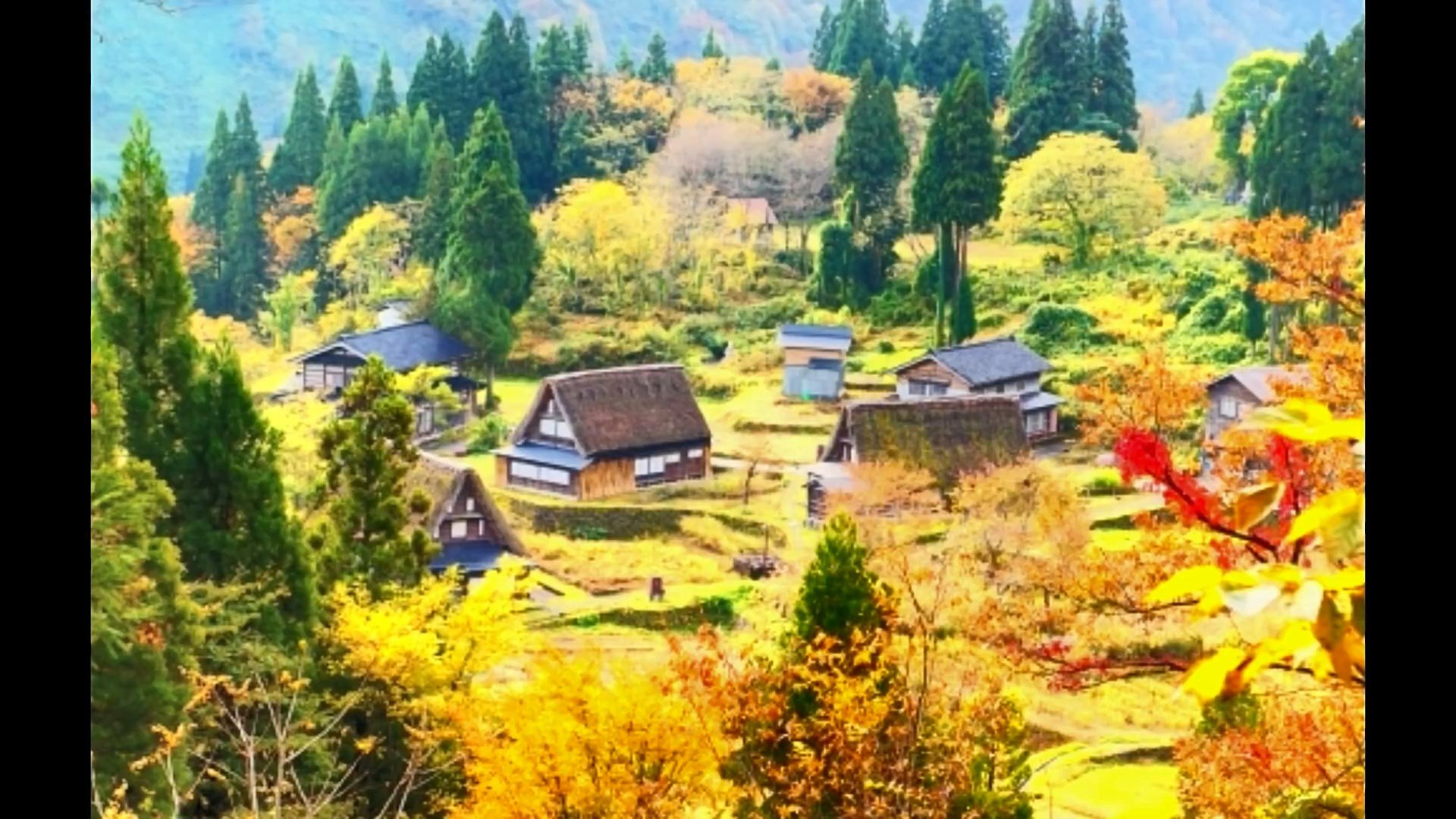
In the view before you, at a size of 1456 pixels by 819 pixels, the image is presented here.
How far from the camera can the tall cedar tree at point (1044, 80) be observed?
6102 mm

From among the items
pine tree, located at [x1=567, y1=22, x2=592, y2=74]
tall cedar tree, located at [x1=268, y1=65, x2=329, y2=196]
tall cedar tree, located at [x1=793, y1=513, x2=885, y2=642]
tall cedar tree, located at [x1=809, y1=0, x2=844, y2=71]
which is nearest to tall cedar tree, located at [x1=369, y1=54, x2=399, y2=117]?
tall cedar tree, located at [x1=268, y1=65, x2=329, y2=196]

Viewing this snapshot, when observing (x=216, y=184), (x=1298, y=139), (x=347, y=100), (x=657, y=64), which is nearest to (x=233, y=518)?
(x=216, y=184)

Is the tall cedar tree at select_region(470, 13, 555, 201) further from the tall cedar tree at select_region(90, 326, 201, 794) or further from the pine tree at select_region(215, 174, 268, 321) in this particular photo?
the tall cedar tree at select_region(90, 326, 201, 794)

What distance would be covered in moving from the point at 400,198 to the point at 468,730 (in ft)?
7.02

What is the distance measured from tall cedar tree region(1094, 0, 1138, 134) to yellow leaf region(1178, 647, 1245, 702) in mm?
5821

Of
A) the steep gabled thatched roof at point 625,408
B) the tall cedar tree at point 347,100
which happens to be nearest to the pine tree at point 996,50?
the steep gabled thatched roof at point 625,408

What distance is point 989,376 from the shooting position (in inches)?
231

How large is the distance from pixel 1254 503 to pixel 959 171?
5.70 meters

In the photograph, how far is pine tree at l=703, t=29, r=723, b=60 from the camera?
622cm

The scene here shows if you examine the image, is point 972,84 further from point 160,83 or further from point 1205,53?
point 160,83

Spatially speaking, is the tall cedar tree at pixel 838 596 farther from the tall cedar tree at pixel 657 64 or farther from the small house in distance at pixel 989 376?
the tall cedar tree at pixel 657 64

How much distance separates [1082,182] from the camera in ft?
20.1

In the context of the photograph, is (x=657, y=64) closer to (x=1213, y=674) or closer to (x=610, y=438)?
(x=610, y=438)
